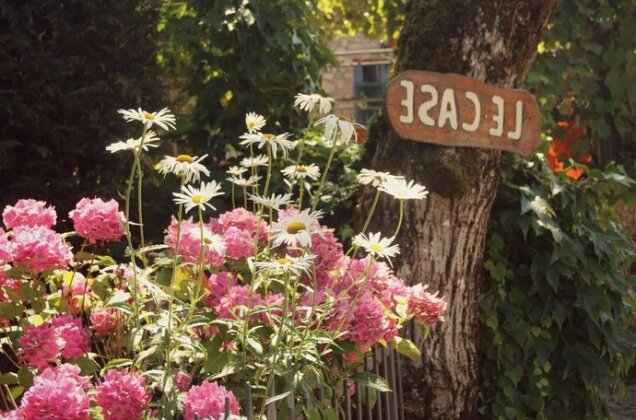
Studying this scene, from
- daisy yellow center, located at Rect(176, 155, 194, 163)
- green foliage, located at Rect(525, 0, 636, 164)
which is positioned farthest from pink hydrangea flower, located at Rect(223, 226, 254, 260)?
green foliage, located at Rect(525, 0, 636, 164)

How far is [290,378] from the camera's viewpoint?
2.50 m

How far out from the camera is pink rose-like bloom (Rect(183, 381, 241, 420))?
2.22 meters

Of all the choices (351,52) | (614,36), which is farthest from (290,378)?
(351,52)

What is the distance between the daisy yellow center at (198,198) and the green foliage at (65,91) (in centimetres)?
272

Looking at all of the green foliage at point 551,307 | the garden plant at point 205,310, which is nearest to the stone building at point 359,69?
the green foliage at point 551,307

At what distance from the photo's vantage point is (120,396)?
231 centimetres

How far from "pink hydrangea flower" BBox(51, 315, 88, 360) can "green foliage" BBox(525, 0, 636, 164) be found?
17.8 ft

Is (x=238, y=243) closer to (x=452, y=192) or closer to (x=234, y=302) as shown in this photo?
(x=234, y=302)

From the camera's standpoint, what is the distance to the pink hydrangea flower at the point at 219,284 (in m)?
2.73

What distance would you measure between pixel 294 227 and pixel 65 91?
10.3 feet

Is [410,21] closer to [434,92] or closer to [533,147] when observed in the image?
[434,92]

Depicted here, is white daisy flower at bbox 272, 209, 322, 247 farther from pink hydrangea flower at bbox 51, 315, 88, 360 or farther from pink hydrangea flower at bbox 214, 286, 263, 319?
pink hydrangea flower at bbox 51, 315, 88, 360

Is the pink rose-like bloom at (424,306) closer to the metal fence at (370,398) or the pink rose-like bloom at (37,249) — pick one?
the metal fence at (370,398)

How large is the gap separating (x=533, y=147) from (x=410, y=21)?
78 cm
